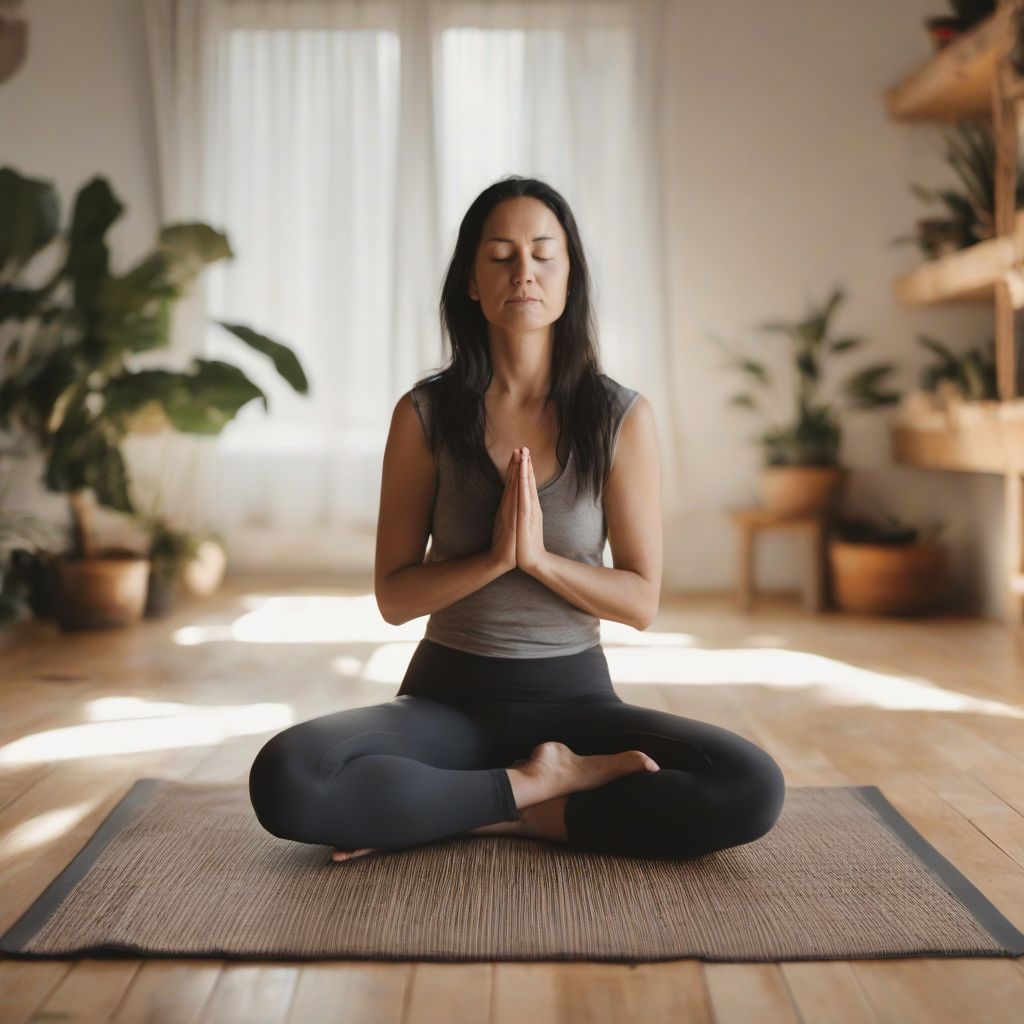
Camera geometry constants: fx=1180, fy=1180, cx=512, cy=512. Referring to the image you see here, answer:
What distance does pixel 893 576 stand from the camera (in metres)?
3.98

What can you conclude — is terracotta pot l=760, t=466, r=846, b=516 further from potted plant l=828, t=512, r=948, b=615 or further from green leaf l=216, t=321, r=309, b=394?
green leaf l=216, t=321, r=309, b=394

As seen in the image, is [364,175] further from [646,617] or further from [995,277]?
[646,617]

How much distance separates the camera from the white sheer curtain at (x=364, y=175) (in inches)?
174

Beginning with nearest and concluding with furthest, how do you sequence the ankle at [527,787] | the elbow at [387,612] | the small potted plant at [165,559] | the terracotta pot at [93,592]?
1. the ankle at [527,787]
2. the elbow at [387,612]
3. the terracotta pot at [93,592]
4. the small potted plant at [165,559]

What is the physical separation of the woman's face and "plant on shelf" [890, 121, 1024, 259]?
2276 millimetres

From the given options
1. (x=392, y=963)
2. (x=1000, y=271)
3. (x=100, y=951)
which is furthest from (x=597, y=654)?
(x=1000, y=271)

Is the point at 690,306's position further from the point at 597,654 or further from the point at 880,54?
the point at 597,654

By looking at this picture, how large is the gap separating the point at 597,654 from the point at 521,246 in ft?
2.16

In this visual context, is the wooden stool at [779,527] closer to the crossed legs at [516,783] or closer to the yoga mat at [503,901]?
the yoga mat at [503,901]

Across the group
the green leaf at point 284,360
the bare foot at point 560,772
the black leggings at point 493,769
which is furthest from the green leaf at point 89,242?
the bare foot at point 560,772

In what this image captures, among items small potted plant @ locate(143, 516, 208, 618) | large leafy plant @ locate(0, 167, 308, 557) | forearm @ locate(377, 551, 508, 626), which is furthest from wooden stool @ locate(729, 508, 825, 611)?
forearm @ locate(377, 551, 508, 626)

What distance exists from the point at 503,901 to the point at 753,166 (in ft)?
11.7

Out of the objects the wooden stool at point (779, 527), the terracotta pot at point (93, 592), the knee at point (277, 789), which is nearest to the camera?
the knee at point (277, 789)

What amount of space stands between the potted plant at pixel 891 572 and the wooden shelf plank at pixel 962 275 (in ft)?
2.63
